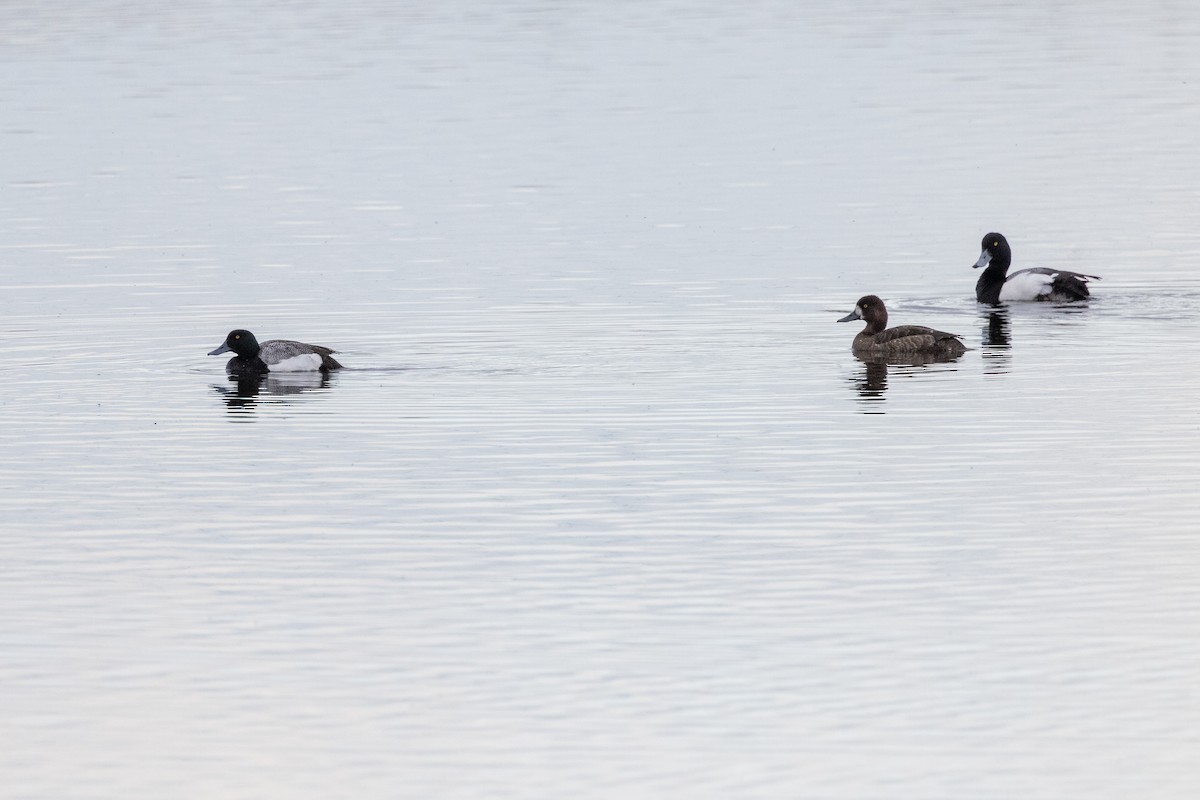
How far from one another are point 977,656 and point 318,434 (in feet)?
25.9

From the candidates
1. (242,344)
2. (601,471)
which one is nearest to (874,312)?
(242,344)

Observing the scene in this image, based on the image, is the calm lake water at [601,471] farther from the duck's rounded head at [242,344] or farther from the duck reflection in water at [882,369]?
the duck's rounded head at [242,344]

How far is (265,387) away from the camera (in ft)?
70.0

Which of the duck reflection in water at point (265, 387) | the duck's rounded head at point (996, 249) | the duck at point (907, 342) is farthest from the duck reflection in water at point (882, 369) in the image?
the duck reflection in water at point (265, 387)

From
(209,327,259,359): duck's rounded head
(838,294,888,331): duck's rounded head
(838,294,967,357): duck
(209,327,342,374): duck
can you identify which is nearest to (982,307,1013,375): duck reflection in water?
(838,294,967,357): duck

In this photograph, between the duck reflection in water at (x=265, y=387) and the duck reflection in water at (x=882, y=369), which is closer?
the duck reflection in water at (x=882, y=369)

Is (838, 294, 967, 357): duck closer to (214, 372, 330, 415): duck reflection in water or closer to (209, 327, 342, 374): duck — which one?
(209, 327, 342, 374): duck

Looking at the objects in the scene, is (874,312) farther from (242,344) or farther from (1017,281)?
(242,344)

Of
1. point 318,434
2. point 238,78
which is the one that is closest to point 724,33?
point 238,78

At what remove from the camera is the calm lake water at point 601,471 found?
10906 mm

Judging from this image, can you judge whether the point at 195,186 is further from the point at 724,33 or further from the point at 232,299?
the point at 724,33

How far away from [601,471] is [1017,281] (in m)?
10.7

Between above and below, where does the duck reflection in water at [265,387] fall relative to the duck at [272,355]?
below

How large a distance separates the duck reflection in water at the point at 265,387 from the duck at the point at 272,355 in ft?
0.21
